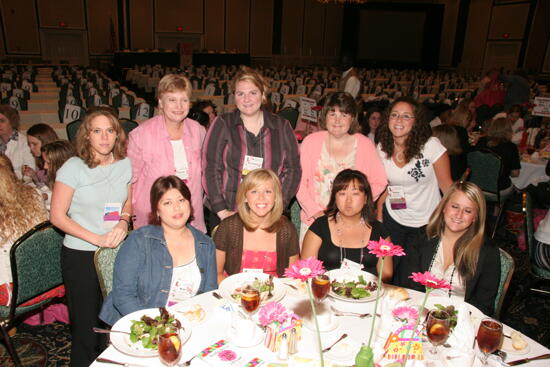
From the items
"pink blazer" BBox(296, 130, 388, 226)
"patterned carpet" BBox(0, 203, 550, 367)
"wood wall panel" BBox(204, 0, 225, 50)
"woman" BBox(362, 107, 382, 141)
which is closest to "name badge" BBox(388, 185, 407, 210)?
"pink blazer" BBox(296, 130, 388, 226)

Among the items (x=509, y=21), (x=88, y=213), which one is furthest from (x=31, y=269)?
(x=509, y=21)

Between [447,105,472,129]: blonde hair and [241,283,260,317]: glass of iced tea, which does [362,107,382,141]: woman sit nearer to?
[447,105,472,129]: blonde hair

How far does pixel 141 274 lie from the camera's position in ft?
6.67

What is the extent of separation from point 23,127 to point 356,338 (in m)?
4.80

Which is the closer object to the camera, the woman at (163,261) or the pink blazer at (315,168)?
the woman at (163,261)

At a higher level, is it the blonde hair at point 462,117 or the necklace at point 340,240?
the blonde hair at point 462,117

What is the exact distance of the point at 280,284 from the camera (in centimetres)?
193

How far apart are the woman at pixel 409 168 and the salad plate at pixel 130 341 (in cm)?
160

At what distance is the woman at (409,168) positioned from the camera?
2.83 meters

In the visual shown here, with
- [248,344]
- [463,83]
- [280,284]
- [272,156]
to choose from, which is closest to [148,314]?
[248,344]

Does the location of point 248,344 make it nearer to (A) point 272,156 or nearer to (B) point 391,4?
(A) point 272,156

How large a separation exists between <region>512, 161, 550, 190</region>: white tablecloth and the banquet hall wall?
16.4 metres

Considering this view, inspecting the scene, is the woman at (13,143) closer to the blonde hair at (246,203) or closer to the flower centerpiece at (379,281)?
the blonde hair at (246,203)

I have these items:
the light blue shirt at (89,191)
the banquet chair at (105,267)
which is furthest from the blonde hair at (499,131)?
the banquet chair at (105,267)
